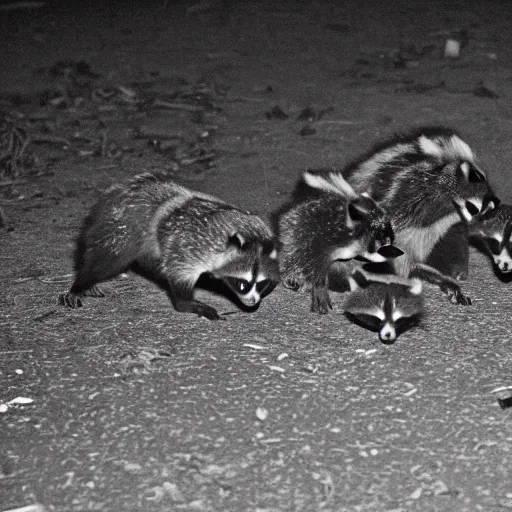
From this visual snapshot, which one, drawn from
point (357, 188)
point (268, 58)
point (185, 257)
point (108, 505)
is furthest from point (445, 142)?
point (268, 58)

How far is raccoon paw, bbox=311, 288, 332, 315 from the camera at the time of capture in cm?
512

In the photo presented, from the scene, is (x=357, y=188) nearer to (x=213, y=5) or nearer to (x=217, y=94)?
(x=217, y=94)

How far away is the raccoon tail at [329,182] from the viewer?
210 inches

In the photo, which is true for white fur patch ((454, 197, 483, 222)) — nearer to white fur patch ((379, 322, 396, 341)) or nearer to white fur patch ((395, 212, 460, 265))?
white fur patch ((395, 212, 460, 265))

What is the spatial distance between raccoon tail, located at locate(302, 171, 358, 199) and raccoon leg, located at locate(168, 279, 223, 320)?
3.01 ft

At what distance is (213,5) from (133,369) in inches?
357

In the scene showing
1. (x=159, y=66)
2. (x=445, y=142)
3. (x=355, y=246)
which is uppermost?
(x=445, y=142)

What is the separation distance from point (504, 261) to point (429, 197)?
53 centimetres

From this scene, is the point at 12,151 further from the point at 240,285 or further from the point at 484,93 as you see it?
the point at 484,93

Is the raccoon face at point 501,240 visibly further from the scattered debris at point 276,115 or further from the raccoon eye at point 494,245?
the scattered debris at point 276,115

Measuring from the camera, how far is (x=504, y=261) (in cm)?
532

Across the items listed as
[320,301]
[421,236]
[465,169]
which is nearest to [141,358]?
[320,301]

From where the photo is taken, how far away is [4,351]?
4703mm

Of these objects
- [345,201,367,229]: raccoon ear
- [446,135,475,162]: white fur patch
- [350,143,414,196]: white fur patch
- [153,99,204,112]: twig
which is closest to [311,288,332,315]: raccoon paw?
[345,201,367,229]: raccoon ear
